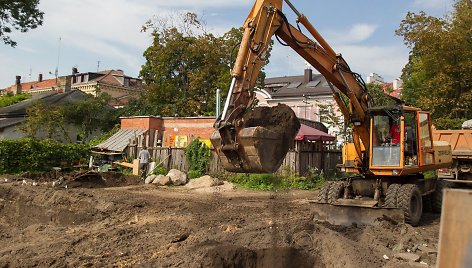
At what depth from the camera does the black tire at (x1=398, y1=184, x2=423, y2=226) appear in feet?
A: 30.0

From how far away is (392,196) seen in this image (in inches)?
368

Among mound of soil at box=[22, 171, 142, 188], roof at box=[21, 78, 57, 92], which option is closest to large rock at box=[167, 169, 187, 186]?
mound of soil at box=[22, 171, 142, 188]

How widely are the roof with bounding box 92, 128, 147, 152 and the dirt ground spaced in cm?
1049

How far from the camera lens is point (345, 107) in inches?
406

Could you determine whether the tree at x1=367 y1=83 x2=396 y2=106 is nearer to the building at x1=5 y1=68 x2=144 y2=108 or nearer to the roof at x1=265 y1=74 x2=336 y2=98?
the roof at x1=265 y1=74 x2=336 y2=98

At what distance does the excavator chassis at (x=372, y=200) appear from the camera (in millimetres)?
9125

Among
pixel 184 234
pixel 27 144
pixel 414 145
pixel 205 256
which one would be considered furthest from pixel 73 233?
pixel 27 144

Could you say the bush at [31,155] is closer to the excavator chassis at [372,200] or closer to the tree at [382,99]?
the tree at [382,99]

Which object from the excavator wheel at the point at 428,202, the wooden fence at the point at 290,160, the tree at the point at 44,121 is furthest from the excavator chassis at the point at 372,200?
the tree at the point at 44,121

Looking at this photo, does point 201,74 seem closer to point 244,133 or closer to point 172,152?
point 172,152

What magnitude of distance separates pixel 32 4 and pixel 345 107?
946 inches

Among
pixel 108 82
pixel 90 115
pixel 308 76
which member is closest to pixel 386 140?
pixel 90 115

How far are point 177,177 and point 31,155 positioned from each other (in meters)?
8.09

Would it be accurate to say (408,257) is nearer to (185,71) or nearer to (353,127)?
(353,127)
